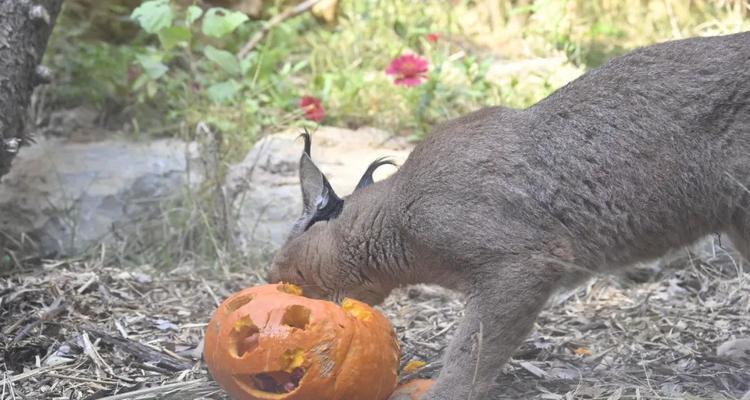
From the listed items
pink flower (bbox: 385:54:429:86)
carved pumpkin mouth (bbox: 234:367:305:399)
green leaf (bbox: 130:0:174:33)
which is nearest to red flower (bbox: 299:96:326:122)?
pink flower (bbox: 385:54:429:86)

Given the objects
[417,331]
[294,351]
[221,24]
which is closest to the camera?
[294,351]

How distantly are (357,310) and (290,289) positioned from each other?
414 mm

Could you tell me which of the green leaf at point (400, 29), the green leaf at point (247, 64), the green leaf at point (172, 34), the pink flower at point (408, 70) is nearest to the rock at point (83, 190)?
the green leaf at point (247, 64)

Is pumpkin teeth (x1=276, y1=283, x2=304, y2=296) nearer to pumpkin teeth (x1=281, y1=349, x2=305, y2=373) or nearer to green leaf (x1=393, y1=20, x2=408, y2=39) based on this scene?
pumpkin teeth (x1=281, y1=349, x2=305, y2=373)

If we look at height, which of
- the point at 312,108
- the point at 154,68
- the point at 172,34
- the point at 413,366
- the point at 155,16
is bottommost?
the point at 413,366

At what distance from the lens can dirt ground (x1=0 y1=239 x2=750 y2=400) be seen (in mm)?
4434

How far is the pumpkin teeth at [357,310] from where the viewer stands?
4.04 metres

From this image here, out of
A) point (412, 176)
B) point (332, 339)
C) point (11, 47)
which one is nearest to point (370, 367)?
point (332, 339)

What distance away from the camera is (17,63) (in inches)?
225

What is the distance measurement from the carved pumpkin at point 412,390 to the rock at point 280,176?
7.68 ft

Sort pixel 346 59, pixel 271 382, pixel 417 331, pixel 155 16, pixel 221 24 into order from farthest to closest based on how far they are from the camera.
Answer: pixel 346 59
pixel 221 24
pixel 155 16
pixel 417 331
pixel 271 382

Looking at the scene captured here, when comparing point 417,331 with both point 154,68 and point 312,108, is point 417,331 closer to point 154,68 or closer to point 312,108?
point 312,108

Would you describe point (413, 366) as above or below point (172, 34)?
below

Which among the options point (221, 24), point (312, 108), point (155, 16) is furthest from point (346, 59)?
point (155, 16)
